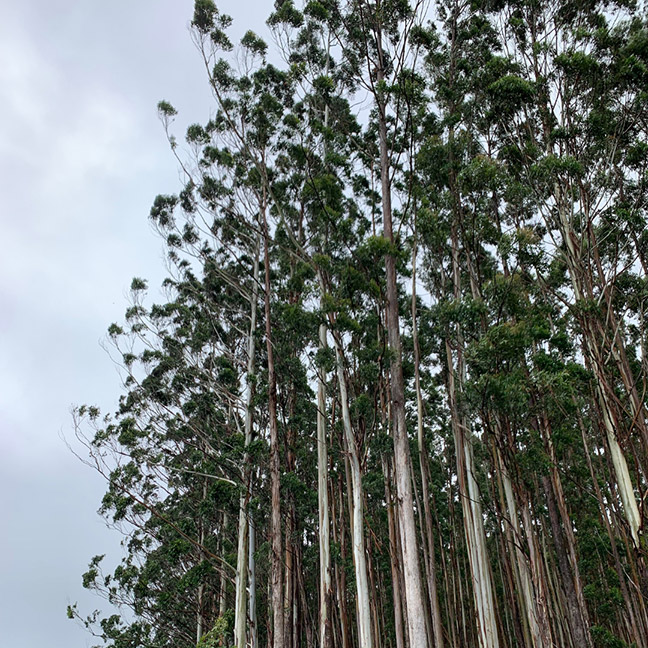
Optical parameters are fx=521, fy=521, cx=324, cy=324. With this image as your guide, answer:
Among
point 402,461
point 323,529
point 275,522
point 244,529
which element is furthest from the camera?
point 244,529

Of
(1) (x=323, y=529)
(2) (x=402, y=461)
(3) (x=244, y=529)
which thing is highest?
(3) (x=244, y=529)

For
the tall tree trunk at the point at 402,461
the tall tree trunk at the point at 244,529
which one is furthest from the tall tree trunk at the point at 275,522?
the tall tree trunk at the point at 402,461

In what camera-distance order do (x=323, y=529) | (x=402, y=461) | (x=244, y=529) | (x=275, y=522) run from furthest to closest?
(x=244, y=529)
(x=323, y=529)
(x=275, y=522)
(x=402, y=461)

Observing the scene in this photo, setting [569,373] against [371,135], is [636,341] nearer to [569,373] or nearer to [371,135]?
[569,373]

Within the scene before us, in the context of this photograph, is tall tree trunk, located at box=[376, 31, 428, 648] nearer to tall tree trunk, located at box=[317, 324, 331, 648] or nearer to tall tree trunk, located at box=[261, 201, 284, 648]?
tall tree trunk, located at box=[317, 324, 331, 648]

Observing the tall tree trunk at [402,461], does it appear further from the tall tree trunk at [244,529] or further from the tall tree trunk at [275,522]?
the tall tree trunk at [244,529]

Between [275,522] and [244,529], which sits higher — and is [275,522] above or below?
below

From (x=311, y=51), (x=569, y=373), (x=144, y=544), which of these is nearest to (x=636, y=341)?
(x=569, y=373)

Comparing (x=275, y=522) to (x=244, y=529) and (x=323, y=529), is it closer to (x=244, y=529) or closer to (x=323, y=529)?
(x=323, y=529)

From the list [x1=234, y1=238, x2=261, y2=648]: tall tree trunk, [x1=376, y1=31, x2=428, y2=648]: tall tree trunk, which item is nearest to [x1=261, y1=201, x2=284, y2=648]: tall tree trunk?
[x1=234, y1=238, x2=261, y2=648]: tall tree trunk

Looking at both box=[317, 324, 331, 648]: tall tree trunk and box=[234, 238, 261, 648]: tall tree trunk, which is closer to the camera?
box=[317, 324, 331, 648]: tall tree trunk

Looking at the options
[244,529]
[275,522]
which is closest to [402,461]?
[275,522]

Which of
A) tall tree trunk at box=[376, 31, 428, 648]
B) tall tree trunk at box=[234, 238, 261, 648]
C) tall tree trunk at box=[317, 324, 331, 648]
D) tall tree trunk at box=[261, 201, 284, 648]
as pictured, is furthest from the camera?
tall tree trunk at box=[234, 238, 261, 648]

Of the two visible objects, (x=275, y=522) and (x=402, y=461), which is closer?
(x=402, y=461)
